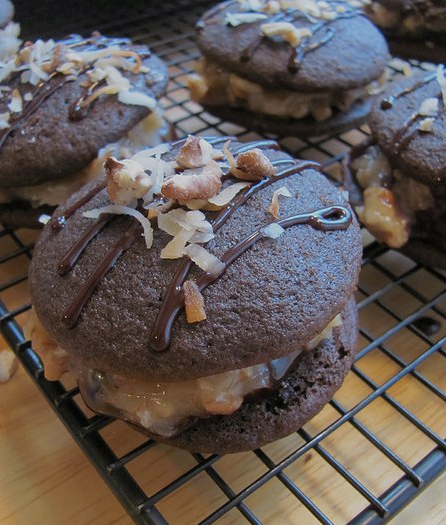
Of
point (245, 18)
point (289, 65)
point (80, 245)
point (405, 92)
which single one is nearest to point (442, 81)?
point (405, 92)

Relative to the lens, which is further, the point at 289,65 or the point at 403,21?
the point at 403,21

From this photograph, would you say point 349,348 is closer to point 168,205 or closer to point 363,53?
point 168,205

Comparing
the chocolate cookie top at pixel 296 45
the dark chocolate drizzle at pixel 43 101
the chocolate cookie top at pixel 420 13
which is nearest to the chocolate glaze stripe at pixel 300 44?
the chocolate cookie top at pixel 296 45

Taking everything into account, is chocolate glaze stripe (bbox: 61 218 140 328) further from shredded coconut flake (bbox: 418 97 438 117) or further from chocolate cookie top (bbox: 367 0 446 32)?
chocolate cookie top (bbox: 367 0 446 32)

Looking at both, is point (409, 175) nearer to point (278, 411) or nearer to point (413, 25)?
point (278, 411)

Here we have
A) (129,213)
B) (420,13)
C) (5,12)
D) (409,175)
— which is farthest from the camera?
(420,13)

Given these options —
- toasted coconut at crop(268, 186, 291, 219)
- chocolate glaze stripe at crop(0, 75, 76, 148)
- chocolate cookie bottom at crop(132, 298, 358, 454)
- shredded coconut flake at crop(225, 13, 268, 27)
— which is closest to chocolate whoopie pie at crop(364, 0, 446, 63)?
shredded coconut flake at crop(225, 13, 268, 27)

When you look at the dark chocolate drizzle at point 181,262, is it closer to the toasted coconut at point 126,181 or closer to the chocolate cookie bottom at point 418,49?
the toasted coconut at point 126,181
